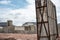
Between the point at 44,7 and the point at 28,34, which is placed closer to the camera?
the point at 44,7

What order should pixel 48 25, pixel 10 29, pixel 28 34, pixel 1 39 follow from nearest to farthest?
pixel 48 25, pixel 1 39, pixel 28 34, pixel 10 29

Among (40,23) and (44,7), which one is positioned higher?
(44,7)

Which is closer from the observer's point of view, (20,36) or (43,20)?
(43,20)

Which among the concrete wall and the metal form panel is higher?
the metal form panel

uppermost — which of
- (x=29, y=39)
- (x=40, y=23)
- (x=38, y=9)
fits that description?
(x=38, y=9)

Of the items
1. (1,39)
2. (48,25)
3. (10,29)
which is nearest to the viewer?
(48,25)

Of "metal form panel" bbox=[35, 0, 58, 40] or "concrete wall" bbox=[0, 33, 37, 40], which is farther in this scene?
"concrete wall" bbox=[0, 33, 37, 40]

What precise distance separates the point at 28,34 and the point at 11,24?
3.15 meters

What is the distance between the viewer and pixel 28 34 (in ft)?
44.1

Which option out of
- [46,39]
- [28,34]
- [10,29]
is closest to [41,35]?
[46,39]

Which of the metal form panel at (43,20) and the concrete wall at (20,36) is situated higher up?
the metal form panel at (43,20)

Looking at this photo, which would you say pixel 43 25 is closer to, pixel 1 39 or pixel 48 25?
pixel 48 25

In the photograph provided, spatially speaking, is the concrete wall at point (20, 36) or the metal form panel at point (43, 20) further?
the concrete wall at point (20, 36)

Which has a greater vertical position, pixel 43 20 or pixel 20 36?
pixel 43 20
